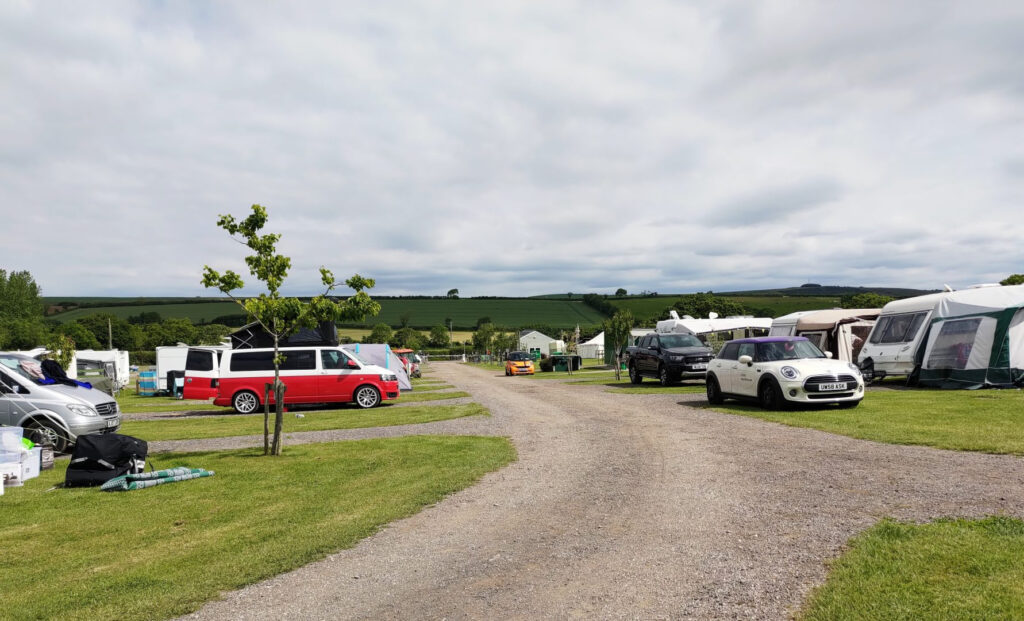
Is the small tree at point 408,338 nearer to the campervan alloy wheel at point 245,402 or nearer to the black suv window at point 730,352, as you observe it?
the campervan alloy wheel at point 245,402

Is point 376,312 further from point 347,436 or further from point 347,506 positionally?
point 347,506

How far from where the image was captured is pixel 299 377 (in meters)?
19.2

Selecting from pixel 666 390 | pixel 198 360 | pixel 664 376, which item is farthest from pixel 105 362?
pixel 666 390

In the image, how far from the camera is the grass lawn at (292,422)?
1436 centimetres

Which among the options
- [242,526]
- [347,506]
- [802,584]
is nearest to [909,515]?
[802,584]

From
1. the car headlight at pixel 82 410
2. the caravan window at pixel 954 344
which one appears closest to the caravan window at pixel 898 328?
the caravan window at pixel 954 344

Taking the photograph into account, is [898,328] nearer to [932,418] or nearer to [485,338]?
[932,418]

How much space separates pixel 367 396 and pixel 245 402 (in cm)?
360

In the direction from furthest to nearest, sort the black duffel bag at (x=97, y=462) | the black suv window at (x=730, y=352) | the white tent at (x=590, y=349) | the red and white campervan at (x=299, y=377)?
the white tent at (x=590, y=349)
the red and white campervan at (x=299, y=377)
the black suv window at (x=730, y=352)
the black duffel bag at (x=97, y=462)

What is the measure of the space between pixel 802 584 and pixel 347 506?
452 cm

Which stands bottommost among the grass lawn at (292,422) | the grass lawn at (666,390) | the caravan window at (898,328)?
the grass lawn at (292,422)

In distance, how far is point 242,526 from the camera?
621 cm

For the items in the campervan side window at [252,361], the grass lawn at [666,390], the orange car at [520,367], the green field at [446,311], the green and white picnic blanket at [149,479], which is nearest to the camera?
the green and white picnic blanket at [149,479]

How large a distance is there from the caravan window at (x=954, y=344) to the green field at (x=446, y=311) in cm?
10713
